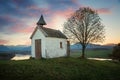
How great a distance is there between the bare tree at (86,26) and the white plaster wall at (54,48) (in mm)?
5237

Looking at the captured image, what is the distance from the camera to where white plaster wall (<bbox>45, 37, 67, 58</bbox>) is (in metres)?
31.5

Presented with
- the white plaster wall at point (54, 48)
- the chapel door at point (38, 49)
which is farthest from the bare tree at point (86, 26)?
the chapel door at point (38, 49)

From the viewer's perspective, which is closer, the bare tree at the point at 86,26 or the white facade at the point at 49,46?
the white facade at the point at 49,46

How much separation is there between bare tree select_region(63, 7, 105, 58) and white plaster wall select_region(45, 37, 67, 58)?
5237 mm

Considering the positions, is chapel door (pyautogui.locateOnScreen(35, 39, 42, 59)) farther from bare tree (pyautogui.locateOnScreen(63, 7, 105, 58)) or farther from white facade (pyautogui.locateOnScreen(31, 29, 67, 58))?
bare tree (pyautogui.locateOnScreen(63, 7, 105, 58))

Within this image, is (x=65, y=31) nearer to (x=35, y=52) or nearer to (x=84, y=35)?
(x=84, y=35)

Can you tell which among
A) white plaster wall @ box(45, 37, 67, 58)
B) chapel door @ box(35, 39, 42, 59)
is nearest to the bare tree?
white plaster wall @ box(45, 37, 67, 58)

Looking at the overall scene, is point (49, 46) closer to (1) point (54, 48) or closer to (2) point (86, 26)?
(1) point (54, 48)

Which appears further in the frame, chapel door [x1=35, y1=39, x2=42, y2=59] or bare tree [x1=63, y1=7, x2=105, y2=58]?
bare tree [x1=63, y1=7, x2=105, y2=58]

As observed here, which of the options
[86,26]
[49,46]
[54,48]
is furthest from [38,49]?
[86,26]

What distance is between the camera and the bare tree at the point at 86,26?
38.7 metres

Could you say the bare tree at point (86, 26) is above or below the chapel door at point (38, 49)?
above

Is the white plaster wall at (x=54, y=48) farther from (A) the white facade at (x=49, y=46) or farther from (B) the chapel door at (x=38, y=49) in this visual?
(B) the chapel door at (x=38, y=49)

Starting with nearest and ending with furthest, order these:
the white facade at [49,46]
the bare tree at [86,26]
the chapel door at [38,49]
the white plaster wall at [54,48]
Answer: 1. the white facade at [49,46]
2. the white plaster wall at [54,48]
3. the chapel door at [38,49]
4. the bare tree at [86,26]
